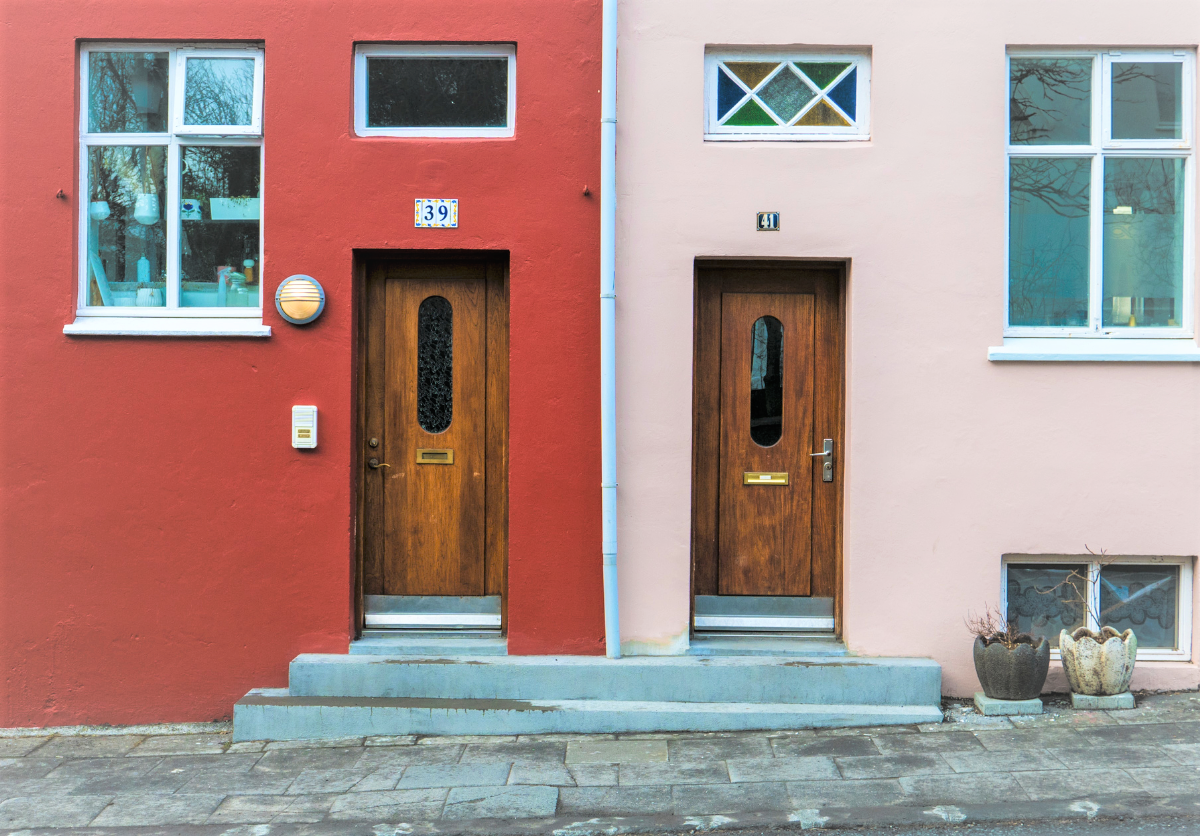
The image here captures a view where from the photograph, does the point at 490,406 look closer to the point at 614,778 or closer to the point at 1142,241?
the point at 614,778

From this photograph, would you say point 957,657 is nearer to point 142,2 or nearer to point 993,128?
point 993,128

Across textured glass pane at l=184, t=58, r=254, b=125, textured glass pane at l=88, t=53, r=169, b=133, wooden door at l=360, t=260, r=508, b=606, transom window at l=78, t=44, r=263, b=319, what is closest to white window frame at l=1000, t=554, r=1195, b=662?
wooden door at l=360, t=260, r=508, b=606

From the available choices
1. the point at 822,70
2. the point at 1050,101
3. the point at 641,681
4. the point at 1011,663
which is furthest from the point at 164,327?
the point at 1050,101

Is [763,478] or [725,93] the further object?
[763,478]

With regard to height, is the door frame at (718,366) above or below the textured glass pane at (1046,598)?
above

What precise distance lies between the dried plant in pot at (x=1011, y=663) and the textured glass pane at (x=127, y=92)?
5.87 metres

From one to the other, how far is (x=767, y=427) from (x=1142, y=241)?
2.57 metres

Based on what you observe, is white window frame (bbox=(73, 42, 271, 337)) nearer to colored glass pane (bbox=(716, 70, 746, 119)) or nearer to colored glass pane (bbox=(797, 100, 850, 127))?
colored glass pane (bbox=(716, 70, 746, 119))

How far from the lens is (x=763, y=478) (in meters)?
6.14

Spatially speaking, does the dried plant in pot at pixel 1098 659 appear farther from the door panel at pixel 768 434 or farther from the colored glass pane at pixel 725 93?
the colored glass pane at pixel 725 93

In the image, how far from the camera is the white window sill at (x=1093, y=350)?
5812 millimetres

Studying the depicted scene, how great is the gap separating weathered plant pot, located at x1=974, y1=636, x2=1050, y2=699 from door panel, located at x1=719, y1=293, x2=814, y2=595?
1.13m

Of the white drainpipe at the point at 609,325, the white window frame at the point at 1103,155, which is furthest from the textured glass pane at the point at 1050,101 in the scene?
the white drainpipe at the point at 609,325

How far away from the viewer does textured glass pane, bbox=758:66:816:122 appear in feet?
19.7
